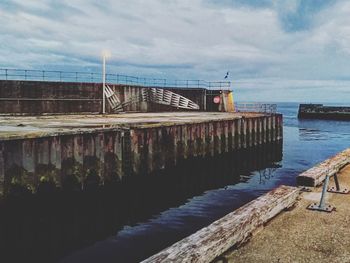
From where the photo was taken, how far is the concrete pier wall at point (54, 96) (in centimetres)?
2577

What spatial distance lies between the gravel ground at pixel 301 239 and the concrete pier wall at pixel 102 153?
25.5 feet

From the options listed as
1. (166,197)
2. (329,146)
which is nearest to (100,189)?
(166,197)

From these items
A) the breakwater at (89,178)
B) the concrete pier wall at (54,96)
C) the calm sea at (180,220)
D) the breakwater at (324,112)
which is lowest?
the calm sea at (180,220)

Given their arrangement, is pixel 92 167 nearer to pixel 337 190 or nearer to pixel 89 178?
pixel 89 178

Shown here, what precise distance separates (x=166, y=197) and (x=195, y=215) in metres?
2.79

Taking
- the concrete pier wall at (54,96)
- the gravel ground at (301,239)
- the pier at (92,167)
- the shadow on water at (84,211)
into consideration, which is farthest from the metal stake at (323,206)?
the concrete pier wall at (54,96)

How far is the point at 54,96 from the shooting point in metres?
28.0

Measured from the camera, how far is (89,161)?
13914mm

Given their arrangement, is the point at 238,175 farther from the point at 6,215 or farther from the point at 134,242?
the point at 6,215

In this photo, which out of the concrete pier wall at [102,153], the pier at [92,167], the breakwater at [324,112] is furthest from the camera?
the breakwater at [324,112]

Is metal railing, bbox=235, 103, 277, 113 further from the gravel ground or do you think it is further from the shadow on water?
the gravel ground

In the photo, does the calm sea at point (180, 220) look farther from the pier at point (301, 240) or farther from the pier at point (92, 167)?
the pier at point (301, 240)

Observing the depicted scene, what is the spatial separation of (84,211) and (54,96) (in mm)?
17105

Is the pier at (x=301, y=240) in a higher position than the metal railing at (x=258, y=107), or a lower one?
lower
